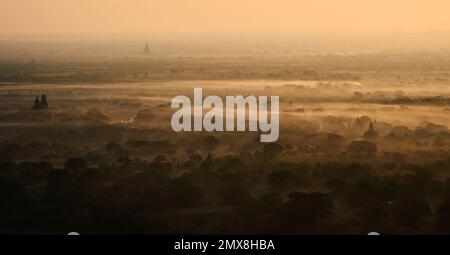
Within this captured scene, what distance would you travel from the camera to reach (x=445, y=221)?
39.7 metres

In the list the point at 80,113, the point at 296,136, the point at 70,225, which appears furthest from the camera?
the point at 80,113

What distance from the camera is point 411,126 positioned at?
8300 centimetres

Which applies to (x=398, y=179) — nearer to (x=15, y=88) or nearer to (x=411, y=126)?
(x=411, y=126)

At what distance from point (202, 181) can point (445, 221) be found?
1744 centimetres

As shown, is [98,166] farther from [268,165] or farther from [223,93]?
[223,93]

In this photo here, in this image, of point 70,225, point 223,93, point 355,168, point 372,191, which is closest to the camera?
point 70,225

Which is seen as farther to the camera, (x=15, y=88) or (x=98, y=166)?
(x=15, y=88)

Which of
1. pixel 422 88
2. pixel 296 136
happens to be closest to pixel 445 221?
pixel 296 136

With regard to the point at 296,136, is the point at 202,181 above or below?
below

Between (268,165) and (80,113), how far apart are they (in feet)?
154

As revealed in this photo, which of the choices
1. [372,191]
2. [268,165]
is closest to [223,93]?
[268,165]
